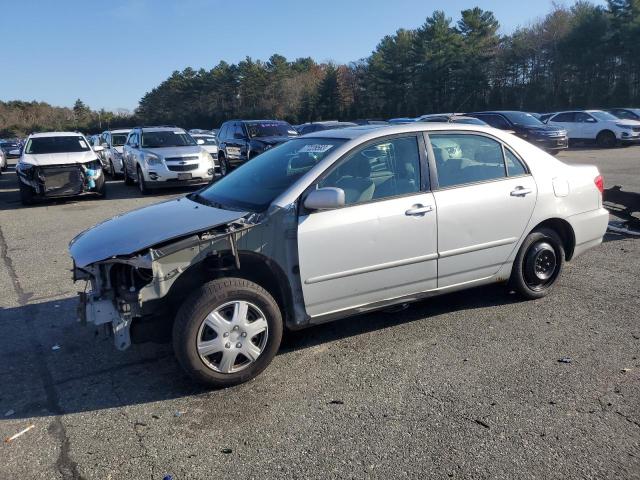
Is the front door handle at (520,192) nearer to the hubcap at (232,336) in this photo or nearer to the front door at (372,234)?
the front door at (372,234)

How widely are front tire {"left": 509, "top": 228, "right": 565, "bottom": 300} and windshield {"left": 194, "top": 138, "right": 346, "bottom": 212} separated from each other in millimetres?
1998

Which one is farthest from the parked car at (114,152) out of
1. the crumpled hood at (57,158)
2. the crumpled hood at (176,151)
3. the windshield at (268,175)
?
the windshield at (268,175)

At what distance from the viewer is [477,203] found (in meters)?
4.65

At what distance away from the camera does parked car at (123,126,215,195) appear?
1404cm

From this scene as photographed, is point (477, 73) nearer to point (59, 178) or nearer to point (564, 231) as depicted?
point (59, 178)

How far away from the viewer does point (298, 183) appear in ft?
13.4

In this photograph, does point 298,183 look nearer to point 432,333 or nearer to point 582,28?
point 432,333

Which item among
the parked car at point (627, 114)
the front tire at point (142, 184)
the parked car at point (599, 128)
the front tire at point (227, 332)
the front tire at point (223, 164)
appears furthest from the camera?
the parked car at point (627, 114)

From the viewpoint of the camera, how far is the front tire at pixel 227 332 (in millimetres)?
3600

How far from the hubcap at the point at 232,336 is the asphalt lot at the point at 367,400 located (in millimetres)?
216

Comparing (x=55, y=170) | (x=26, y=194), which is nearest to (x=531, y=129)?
(x=55, y=170)

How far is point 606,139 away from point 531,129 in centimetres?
608

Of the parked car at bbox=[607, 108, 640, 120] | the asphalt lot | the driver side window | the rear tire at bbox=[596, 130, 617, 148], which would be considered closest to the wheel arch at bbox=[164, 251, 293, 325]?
the asphalt lot

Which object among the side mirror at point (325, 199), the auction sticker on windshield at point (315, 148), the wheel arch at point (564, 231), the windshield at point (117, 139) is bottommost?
the wheel arch at point (564, 231)
